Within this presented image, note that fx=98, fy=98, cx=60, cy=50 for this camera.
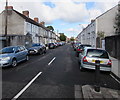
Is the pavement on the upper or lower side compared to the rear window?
lower

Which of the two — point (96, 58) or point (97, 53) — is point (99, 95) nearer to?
point (96, 58)

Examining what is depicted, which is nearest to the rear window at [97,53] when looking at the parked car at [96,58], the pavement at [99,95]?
the parked car at [96,58]

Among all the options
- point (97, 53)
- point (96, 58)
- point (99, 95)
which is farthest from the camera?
point (97, 53)

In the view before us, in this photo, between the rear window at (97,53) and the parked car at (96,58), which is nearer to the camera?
the parked car at (96,58)

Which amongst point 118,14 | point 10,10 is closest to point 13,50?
point 10,10

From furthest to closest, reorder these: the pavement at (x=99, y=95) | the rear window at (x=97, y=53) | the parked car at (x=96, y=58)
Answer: the rear window at (x=97, y=53) < the parked car at (x=96, y=58) < the pavement at (x=99, y=95)

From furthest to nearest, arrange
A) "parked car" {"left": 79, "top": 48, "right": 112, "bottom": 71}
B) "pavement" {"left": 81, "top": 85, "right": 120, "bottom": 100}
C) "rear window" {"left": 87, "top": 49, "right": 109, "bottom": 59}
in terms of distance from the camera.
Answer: "rear window" {"left": 87, "top": 49, "right": 109, "bottom": 59} < "parked car" {"left": 79, "top": 48, "right": 112, "bottom": 71} < "pavement" {"left": 81, "top": 85, "right": 120, "bottom": 100}

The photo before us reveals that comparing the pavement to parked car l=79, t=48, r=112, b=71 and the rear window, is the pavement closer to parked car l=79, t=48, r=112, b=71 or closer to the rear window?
parked car l=79, t=48, r=112, b=71

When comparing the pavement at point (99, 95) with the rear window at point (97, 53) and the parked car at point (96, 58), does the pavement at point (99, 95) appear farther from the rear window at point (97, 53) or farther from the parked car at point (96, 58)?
the rear window at point (97, 53)

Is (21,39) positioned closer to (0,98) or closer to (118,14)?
(0,98)

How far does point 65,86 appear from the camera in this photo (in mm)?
4188

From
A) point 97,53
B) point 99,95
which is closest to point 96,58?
point 97,53

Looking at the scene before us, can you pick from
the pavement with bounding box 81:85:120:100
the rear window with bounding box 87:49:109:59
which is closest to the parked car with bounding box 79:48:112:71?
the rear window with bounding box 87:49:109:59

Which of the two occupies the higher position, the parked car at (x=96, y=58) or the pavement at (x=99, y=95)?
the parked car at (x=96, y=58)
